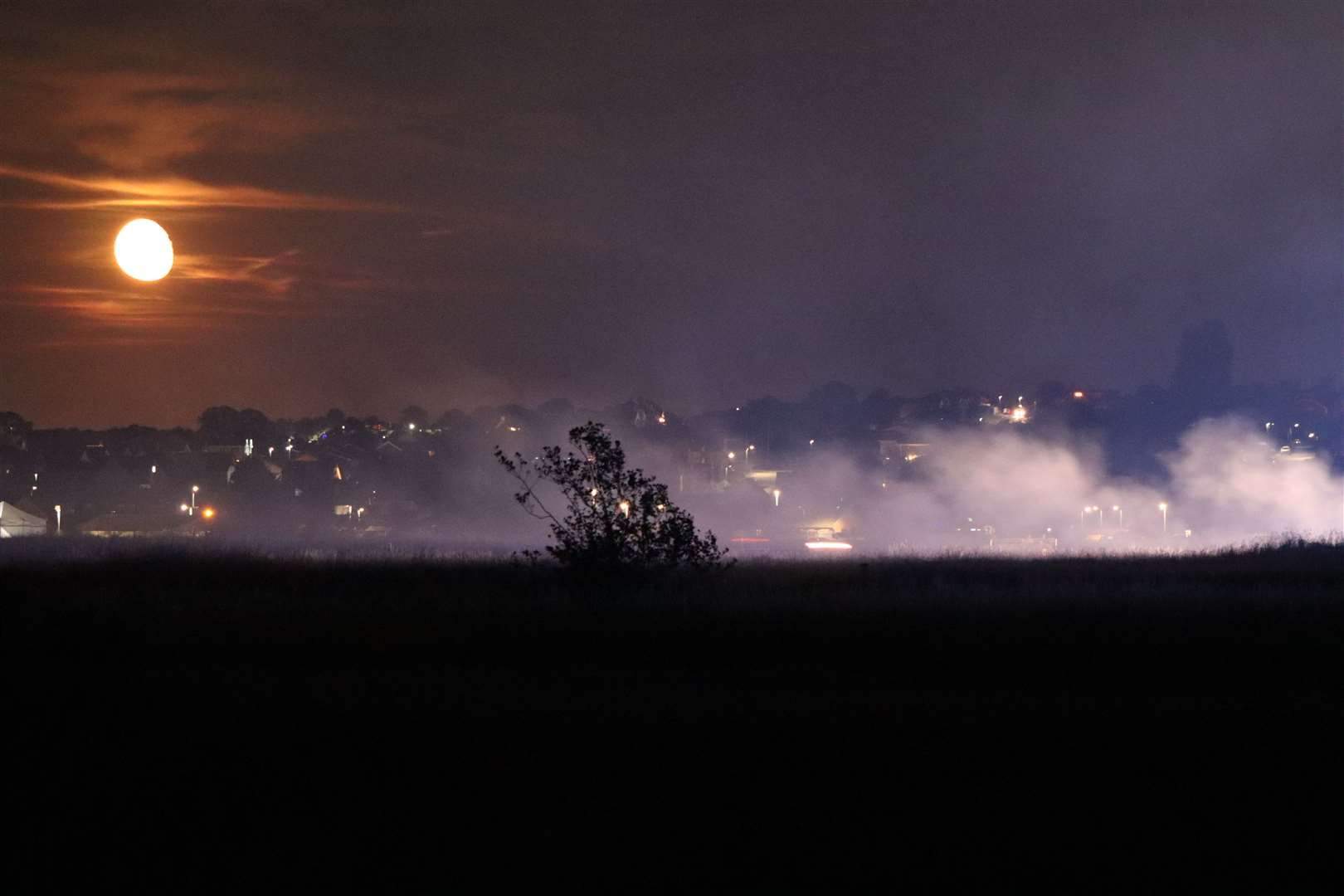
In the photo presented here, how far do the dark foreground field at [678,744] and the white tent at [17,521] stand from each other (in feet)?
174

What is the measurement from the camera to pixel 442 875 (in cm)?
867

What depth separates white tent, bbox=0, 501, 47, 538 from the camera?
2710 inches

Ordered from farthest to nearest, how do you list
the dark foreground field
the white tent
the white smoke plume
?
the white smoke plume → the white tent → the dark foreground field

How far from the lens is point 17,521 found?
7200 cm

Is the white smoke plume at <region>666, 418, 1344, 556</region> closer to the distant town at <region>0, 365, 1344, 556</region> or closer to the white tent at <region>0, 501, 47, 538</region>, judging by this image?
the distant town at <region>0, 365, 1344, 556</region>

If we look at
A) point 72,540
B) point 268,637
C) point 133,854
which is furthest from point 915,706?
point 72,540

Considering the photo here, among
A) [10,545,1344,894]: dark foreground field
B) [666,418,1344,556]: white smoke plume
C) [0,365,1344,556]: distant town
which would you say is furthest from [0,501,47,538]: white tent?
[10,545,1344,894]: dark foreground field

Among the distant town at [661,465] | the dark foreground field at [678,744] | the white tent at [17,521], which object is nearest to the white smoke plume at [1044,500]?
the distant town at [661,465]

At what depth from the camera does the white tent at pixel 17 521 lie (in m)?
68.8

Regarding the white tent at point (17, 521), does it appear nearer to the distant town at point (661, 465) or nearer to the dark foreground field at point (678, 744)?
the distant town at point (661, 465)

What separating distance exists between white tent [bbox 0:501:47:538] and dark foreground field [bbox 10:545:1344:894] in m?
53.0

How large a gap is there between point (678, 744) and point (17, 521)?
70.9 m

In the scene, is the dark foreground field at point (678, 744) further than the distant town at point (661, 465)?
No

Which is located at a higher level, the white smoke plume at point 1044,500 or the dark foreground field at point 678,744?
the white smoke plume at point 1044,500
